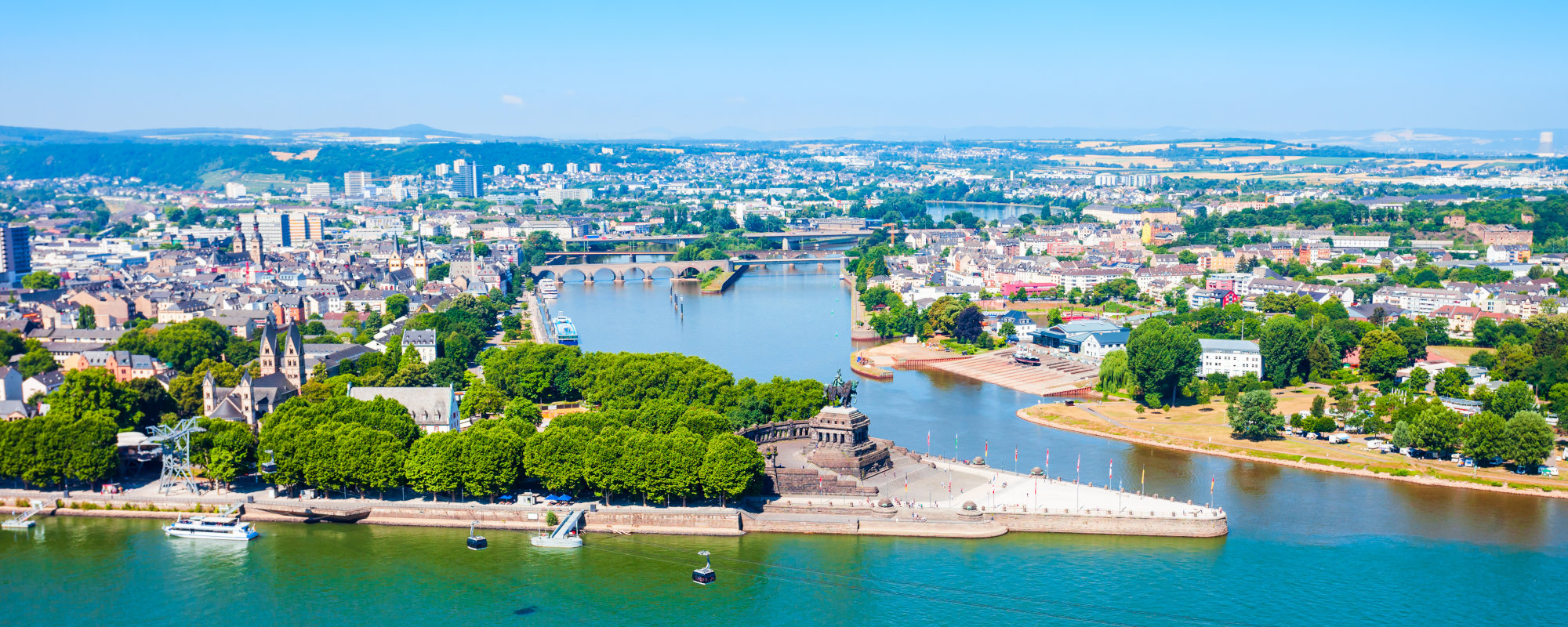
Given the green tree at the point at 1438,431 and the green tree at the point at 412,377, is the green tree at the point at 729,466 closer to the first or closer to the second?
the green tree at the point at 412,377

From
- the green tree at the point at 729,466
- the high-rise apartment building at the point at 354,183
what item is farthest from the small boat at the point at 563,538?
the high-rise apartment building at the point at 354,183

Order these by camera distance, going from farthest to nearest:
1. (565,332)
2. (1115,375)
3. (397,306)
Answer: (397,306) → (565,332) → (1115,375)

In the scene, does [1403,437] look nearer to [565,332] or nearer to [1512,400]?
[1512,400]

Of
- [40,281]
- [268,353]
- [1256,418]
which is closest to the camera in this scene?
[1256,418]


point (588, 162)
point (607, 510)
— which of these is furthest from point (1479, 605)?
point (588, 162)

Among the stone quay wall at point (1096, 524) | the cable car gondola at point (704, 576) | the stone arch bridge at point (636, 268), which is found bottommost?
the stone arch bridge at point (636, 268)

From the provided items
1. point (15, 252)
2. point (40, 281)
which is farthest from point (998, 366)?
point (15, 252)

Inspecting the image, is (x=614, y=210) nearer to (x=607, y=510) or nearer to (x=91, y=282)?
(x=91, y=282)
